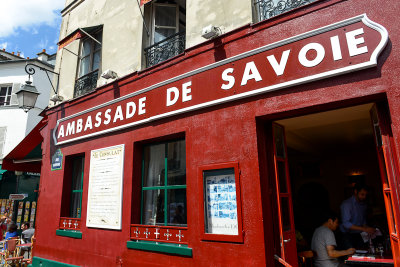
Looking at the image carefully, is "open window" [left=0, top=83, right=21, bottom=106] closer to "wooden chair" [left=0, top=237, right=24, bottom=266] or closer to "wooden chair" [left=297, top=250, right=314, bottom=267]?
"wooden chair" [left=0, top=237, right=24, bottom=266]

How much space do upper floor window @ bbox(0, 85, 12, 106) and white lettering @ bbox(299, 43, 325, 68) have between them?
647 inches

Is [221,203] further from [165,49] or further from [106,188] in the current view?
[165,49]

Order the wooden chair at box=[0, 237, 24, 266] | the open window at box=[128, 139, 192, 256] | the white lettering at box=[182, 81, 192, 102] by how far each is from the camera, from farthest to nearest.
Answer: the wooden chair at box=[0, 237, 24, 266] < the white lettering at box=[182, 81, 192, 102] < the open window at box=[128, 139, 192, 256]

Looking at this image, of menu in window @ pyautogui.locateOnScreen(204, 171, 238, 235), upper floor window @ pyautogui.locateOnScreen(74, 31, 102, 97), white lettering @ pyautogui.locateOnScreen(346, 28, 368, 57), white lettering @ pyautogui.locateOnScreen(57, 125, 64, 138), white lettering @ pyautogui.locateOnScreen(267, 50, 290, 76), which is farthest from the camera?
white lettering @ pyautogui.locateOnScreen(57, 125, 64, 138)

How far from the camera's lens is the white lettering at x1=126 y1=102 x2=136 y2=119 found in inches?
233

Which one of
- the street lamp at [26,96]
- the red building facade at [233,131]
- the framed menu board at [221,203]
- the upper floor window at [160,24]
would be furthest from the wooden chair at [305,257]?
the street lamp at [26,96]

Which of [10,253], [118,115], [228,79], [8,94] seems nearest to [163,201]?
[118,115]

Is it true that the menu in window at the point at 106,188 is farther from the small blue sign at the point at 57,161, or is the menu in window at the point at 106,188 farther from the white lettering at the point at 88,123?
the small blue sign at the point at 57,161

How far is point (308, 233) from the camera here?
7656 millimetres

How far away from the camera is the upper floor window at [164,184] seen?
5.18 meters

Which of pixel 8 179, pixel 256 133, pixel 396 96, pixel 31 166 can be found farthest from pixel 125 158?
pixel 8 179

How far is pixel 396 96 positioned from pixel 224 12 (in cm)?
306

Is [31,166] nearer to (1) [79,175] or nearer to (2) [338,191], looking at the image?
(1) [79,175]

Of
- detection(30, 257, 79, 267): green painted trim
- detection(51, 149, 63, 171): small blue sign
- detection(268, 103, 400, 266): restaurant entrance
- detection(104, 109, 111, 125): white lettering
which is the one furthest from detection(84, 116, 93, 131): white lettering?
detection(268, 103, 400, 266): restaurant entrance
